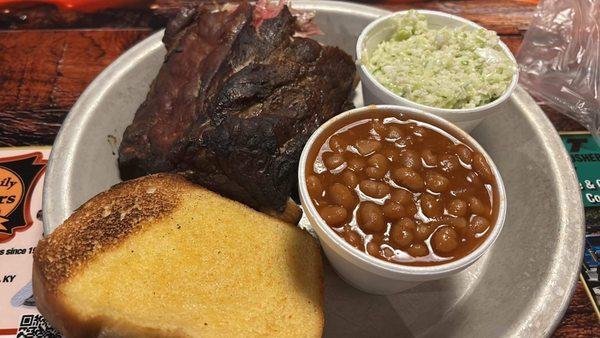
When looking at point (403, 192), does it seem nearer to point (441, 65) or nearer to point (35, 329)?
point (441, 65)

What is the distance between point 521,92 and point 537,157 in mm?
460

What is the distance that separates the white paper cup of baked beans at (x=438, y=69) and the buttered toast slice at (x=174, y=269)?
92 cm

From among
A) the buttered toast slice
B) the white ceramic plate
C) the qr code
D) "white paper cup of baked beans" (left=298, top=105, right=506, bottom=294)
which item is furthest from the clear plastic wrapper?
the qr code

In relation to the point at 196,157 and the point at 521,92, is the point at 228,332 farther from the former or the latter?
the point at 521,92

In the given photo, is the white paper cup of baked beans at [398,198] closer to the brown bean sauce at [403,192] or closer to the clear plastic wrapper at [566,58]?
the brown bean sauce at [403,192]

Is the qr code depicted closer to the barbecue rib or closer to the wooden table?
the barbecue rib

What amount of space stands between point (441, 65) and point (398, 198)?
99 cm

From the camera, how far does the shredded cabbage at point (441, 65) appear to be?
8.15 feet

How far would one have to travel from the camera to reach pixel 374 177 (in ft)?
6.43

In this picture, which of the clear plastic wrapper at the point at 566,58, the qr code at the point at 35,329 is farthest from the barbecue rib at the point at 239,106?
the clear plastic wrapper at the point at 566,58

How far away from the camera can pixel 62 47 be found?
11.2 feet

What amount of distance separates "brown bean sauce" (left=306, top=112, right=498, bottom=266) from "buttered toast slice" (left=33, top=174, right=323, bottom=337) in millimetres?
429

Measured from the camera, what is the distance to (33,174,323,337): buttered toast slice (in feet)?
6.20

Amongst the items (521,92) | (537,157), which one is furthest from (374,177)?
(521,92)
